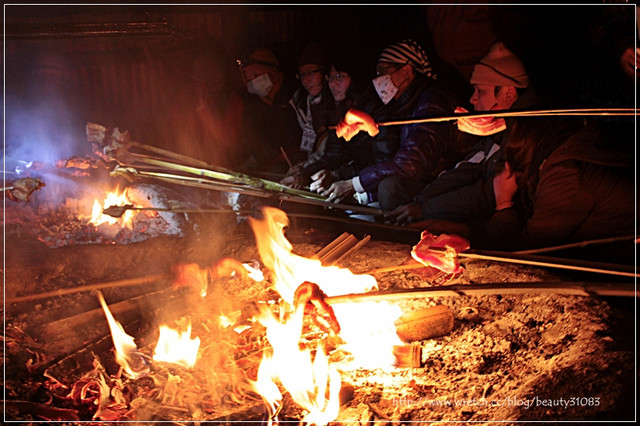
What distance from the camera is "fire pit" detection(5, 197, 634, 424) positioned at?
2.98m

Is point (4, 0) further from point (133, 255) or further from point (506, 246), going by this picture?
point (506, 246)

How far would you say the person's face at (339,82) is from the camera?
7.93m

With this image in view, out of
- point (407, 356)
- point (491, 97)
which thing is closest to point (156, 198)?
point (491, 97)

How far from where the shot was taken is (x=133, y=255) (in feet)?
19.3

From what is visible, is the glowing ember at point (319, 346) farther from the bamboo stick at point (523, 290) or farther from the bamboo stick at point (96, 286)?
the bamboo stick at point (96, 286)

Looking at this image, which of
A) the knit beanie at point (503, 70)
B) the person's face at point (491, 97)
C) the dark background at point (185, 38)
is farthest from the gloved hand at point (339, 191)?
the knit beanie at point (503, 70)

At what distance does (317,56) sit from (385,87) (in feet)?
5.98

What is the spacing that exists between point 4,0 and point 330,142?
8218 mm

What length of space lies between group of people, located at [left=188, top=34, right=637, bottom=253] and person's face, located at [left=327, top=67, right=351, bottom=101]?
0.06 feet

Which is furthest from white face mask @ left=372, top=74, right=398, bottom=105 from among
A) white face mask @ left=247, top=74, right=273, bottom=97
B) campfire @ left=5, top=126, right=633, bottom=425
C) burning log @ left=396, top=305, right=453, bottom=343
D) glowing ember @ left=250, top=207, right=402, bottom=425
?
burning log @ left=396, top=305, right=453, bottom=343

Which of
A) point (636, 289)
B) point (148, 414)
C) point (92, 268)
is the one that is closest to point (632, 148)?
point (636, 289)

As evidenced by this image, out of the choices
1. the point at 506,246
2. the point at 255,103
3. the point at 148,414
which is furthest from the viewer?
the point at 255,103

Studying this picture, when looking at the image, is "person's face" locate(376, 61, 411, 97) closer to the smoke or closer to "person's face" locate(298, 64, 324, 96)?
"person's face" locate(298, 64, 324, 96)

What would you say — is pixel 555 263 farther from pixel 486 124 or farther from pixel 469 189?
pixel 469 189
